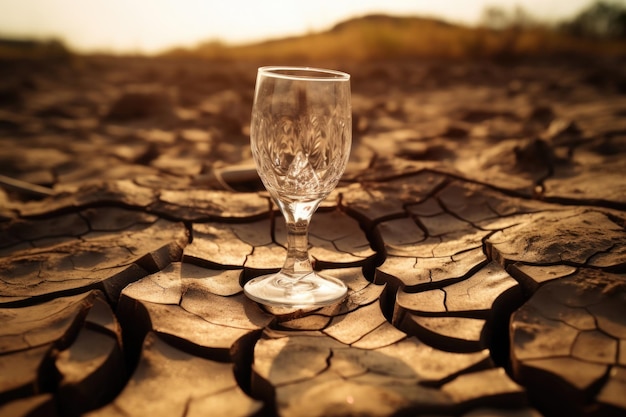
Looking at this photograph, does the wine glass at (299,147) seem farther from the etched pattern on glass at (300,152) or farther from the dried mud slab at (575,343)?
the dried mud slab at (575,343)

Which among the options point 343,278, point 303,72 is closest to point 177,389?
point 343,278

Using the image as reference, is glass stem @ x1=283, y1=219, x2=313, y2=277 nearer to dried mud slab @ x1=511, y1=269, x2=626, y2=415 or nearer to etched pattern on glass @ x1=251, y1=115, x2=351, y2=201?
etched pattern on glass @ x1=251, y1=115, x2=351, y2=201

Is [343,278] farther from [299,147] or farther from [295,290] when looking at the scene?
[299,147]

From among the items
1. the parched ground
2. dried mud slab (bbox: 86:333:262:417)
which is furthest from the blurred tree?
dried mud slab (bbox: 86:333:262:417)

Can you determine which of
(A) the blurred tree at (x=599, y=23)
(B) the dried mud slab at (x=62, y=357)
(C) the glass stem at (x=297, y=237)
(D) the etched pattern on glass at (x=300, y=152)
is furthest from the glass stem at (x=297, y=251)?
(A) the blurred tree at (x=599, y=23)

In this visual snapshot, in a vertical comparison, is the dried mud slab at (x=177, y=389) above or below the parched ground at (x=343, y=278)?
below
